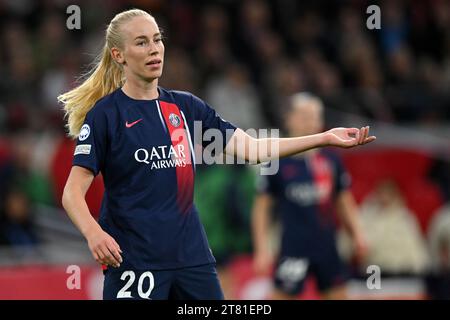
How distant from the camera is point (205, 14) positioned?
1474cm

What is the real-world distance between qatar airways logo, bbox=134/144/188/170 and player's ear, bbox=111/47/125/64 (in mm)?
533

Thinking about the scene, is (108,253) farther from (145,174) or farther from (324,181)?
(324,181)

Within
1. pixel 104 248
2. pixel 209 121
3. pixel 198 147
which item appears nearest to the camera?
pixel 104 248

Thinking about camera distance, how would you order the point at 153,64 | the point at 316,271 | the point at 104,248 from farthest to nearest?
the point at 316,271
the point at 153,64
the point at 104,248

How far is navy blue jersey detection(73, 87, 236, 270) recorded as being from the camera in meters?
5.73

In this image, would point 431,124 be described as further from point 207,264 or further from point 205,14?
point 207,264

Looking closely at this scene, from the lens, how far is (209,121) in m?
6.07

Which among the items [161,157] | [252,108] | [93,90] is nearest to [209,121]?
[161,157]

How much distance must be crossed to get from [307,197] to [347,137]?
3661 millimetres

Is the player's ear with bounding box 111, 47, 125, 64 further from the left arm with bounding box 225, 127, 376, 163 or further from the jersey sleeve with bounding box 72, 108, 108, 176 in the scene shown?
the left arm with bounding box 225, 127, 376, 163

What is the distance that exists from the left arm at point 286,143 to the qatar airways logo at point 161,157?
39 cm

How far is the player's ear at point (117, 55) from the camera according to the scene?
5.91 metres
